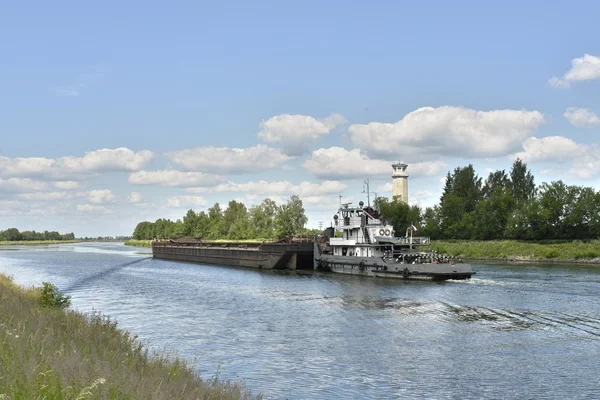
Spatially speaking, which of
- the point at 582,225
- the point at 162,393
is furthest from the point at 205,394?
the point at 582,225

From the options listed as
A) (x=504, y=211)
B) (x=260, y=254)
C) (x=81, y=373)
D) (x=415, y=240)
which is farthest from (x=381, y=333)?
(x=504, y=211)

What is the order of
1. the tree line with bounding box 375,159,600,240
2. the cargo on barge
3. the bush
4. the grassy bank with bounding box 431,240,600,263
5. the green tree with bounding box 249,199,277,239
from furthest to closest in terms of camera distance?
the green tree with bounding box 249,199,277,239 < the tree line with bounding box 375,159,600,240 < the grassy bank with bounding box 431,240,600,263 < the cargo on barge < the bush

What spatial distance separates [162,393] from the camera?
36.4 ft

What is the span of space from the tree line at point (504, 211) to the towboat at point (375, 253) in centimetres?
4946

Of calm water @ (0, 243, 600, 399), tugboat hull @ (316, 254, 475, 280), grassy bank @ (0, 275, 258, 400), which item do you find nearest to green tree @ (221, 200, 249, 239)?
tugboat hull @ (316, 254, 475, 280)

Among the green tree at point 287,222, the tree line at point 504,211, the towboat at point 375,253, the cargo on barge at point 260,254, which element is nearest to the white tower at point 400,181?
the tree line at point 504,211

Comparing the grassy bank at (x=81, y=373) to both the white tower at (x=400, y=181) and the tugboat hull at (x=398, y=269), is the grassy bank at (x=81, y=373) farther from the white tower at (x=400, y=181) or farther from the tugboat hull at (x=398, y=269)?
the white tower at (x=400, y=181)

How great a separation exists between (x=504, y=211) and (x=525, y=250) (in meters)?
21.2

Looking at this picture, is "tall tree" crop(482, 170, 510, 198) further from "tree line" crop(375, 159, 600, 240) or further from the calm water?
the calm water

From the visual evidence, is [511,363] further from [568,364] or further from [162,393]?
[162,393]

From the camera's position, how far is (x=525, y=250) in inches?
3853

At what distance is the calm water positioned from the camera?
20.0 meters

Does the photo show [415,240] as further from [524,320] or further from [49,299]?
[49,299]

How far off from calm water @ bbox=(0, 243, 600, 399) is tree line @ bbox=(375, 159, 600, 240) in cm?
5206
